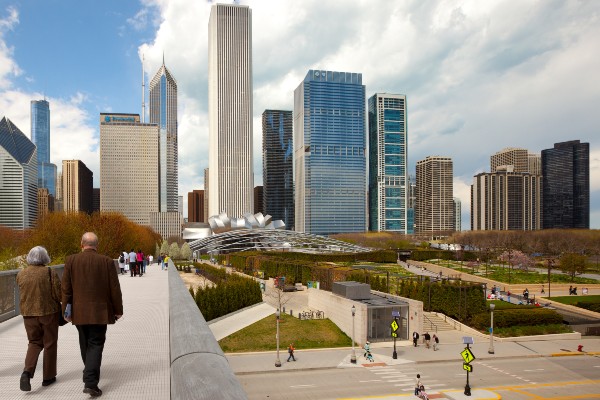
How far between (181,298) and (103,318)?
3.13 ft

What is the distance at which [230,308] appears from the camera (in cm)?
3275

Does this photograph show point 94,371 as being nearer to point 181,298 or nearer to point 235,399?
point 181,298

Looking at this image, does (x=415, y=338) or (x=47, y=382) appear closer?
(x=47, y=382)

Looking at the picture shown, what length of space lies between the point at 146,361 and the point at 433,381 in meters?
20.5

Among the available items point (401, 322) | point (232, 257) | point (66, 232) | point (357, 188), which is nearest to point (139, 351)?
point (401, 322)

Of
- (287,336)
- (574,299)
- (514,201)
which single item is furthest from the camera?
(514,201)

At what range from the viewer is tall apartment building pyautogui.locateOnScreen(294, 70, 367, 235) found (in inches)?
7446

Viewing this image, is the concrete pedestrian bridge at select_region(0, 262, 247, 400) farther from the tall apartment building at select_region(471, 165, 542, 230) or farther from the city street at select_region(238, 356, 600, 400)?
the tall apartment building at select_region(471, 165, 542, 230)

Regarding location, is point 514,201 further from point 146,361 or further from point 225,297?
point 146,361

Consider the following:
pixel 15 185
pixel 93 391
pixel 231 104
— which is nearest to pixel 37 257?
pixel 93 391

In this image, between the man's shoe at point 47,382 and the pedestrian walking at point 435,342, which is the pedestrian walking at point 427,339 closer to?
the pedestrian walking at point 435,342

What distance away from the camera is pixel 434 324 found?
112 ft

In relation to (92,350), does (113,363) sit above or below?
below

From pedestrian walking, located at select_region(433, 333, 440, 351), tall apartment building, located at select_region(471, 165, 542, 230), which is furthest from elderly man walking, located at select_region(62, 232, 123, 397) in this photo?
tall apartment building, located at select_region(471, 165, 542, 230)
